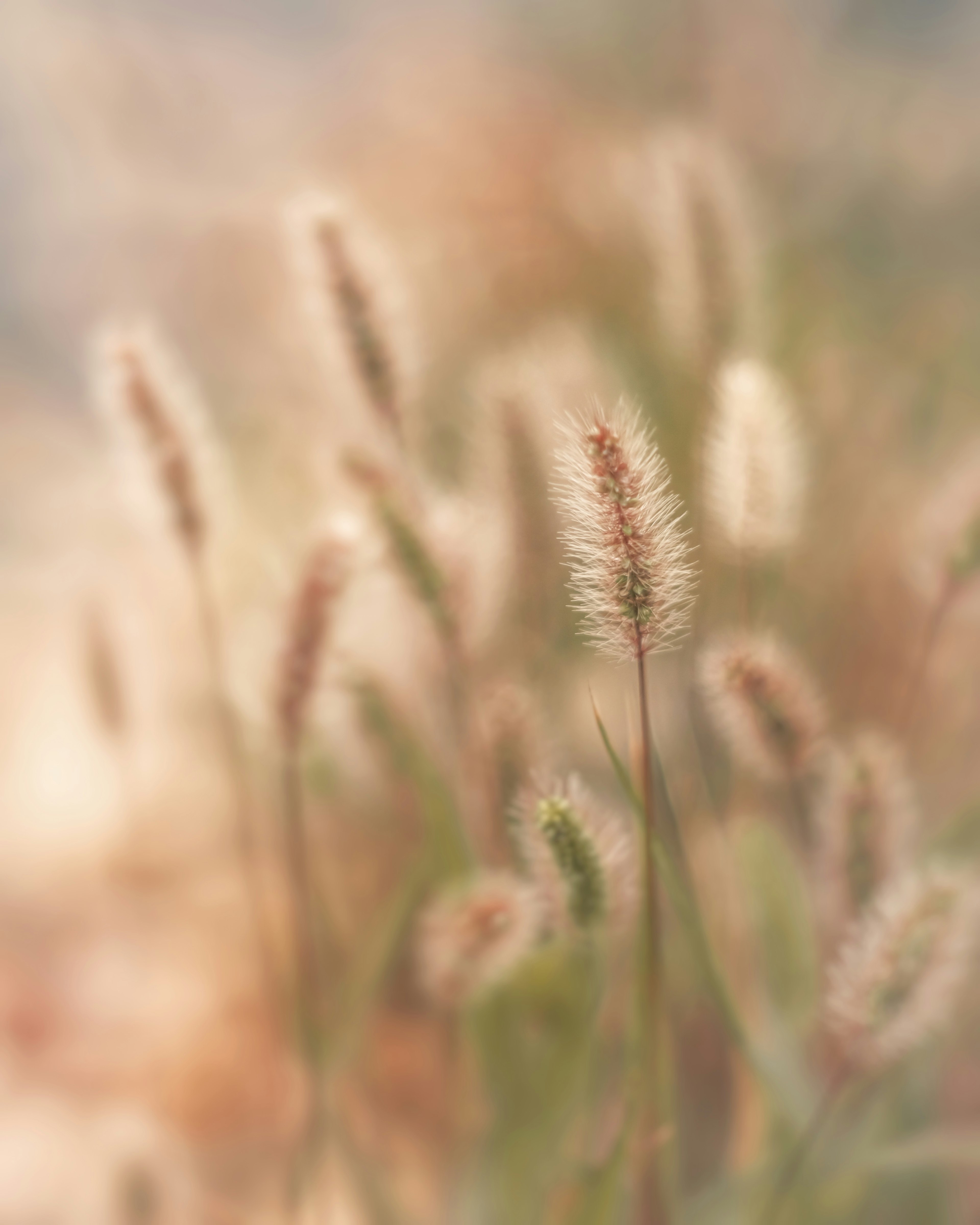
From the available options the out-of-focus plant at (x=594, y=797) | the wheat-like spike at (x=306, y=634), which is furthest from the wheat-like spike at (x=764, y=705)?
the wheat-like spike at (x=306, y=634)

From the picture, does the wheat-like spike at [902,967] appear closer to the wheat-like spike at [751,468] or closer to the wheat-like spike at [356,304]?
the wheat-like spike at [751,468]

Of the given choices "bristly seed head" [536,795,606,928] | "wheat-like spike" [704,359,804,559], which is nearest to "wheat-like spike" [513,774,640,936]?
"bristly seed head" [536,795,606,928]

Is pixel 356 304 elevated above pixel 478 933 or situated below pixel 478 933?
above

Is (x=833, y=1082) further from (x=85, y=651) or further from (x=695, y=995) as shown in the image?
(x=85, y=651)

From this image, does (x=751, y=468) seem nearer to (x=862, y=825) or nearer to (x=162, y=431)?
(x=862, y=825)

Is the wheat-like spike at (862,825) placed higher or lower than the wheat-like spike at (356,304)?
lower

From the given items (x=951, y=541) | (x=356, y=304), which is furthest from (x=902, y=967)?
(x=356, y=304)
